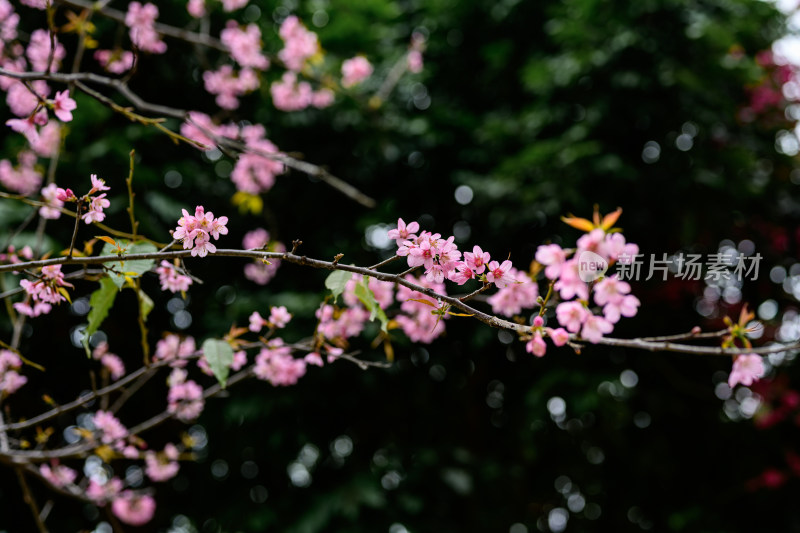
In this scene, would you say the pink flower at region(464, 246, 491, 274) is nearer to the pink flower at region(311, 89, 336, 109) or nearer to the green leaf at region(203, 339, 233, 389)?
the green leaf at region(203, 339, 233, 389)

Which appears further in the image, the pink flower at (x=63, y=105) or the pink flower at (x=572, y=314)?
the pink flower at (x=63, y=105)

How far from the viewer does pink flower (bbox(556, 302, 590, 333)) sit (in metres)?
0.73

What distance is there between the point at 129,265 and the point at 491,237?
7.09ft

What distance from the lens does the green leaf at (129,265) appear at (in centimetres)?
85

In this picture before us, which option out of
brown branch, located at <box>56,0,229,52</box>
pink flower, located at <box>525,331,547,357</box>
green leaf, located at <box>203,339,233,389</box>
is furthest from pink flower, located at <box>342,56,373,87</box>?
pink flower, located at <box>525,331,547,357</box>

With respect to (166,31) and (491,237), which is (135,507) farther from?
(491,237)

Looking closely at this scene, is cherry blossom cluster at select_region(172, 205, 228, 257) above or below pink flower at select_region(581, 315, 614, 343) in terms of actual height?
above

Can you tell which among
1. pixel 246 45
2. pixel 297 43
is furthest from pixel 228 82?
pixel 297 43

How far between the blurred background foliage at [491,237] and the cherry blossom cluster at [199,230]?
172cm

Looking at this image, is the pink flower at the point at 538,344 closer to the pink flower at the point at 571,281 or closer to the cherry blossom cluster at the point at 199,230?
the pink flower at the point at 571,281

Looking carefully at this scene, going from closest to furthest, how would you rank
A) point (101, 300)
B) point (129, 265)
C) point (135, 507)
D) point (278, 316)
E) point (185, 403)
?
1. point (129, 265)
2. point (101, 300)
3. point (278, 316)
4. point (185, 403)
5. point (135, 507)

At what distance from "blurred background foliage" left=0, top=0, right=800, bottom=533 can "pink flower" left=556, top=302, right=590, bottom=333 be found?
6.21 ft

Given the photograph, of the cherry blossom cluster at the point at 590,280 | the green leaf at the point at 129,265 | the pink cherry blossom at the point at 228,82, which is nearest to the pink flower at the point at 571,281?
the cherry blossom cluster at the point at 590,280

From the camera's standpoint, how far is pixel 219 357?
3.47 ft
